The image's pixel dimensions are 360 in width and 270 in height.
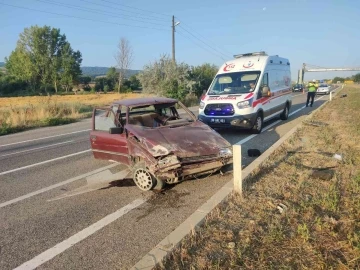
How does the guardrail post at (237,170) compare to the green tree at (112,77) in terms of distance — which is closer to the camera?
the guardrail post at (237,170)

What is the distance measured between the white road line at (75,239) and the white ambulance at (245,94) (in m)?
5.29

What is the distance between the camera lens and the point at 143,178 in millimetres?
4707

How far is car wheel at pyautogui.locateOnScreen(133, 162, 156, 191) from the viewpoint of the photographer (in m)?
4.62

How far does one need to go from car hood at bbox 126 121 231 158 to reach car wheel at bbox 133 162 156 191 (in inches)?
13.1

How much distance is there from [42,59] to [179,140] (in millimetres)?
73045

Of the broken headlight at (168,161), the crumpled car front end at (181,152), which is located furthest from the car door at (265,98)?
the broken headlight at (168,161)

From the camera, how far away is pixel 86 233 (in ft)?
11.5

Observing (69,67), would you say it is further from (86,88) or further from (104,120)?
(104,120)

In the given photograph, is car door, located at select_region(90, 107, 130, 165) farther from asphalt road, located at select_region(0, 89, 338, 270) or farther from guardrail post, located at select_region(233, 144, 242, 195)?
guardrail post, located at select_region(233, 144, 242, 195)

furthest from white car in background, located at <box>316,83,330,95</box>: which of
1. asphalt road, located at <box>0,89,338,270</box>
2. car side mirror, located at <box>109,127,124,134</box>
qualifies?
car side mirror, located at <box>109,127,124,134</box>

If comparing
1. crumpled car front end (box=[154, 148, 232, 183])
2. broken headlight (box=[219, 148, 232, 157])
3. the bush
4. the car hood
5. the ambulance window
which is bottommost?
crumpled car front end (box=[154, 148, 232, 183])

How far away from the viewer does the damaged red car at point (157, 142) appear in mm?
4473

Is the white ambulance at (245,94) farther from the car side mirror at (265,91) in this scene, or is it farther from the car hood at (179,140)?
the car hood at (179,140)

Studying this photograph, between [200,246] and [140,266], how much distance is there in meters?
0.66
